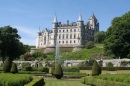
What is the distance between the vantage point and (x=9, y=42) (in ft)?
202

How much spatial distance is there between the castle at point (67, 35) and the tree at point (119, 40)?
193 feet

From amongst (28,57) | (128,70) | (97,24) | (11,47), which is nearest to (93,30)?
(97,24)

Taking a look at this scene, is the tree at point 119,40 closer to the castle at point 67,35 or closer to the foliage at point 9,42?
the foliage at point 9,42

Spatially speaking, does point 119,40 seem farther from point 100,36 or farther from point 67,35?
point 67,35

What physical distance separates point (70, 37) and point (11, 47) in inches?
2341

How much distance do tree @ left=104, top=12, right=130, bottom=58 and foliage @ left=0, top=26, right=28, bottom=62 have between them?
21.0m

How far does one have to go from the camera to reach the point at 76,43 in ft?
380

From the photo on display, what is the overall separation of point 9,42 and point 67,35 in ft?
199

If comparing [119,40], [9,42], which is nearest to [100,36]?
[9,42]

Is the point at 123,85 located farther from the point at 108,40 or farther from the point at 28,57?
the point at 28,57

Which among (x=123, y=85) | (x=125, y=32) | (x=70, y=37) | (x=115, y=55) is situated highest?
(x=70, y=37)

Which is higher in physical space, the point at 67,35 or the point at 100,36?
the point at 67,35

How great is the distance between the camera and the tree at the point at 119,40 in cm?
5106

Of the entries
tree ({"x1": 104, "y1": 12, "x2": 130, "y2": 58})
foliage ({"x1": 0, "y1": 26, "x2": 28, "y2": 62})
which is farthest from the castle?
tree ({"x1": 104, "y1": 12, "x2": 130, "y2": 58})
